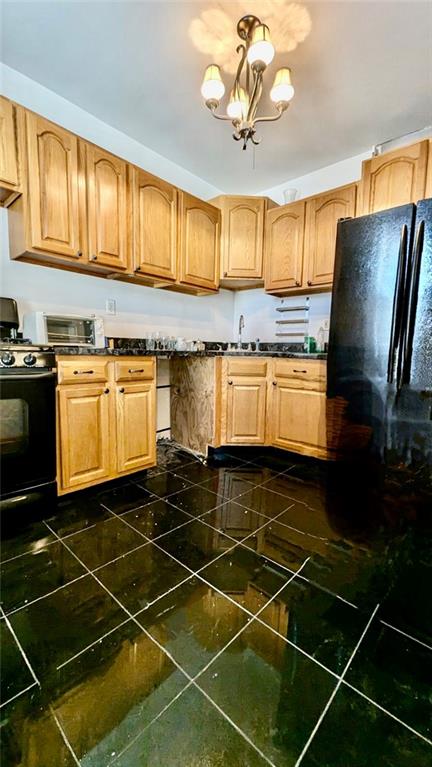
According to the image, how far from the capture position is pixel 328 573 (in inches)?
51.6

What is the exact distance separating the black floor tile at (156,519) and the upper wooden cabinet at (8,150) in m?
1.91

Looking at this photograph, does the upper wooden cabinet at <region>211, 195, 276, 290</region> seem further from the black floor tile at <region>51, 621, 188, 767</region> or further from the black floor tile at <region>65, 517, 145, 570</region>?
the black floor tile at <region>51, 621, 188, 767</region>

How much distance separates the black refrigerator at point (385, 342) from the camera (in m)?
1.54

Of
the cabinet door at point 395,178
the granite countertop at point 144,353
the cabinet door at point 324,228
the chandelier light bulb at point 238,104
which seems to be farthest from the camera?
the cabinet door at point 324,228

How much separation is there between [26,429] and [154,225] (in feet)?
5.72

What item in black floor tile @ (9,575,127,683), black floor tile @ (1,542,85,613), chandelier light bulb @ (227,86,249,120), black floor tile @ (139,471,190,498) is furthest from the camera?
black floor tile @ (139,471,190,498)

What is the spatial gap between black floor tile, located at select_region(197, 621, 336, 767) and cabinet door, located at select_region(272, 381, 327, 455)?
1.60m

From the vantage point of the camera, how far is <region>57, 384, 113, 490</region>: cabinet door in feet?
5.86

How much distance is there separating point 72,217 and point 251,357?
1.59 m

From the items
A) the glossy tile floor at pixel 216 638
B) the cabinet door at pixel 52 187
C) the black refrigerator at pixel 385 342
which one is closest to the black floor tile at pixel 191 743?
the glossy tile floor at pixel 216 638

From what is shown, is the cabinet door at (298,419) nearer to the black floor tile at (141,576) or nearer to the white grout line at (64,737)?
the black floor tile at (141,576)

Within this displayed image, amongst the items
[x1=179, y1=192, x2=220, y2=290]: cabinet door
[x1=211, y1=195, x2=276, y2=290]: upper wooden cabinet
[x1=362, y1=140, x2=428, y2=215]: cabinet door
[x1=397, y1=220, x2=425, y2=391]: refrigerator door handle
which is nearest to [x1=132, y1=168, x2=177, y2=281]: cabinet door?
[x1=179, y1=192, x2=220, y2=290]: cabinet door

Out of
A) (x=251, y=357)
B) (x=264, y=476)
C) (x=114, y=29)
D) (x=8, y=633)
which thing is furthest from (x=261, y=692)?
(x=114, y=29)

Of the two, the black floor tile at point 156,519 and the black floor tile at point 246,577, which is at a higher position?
the black floor tile at point 156,519
